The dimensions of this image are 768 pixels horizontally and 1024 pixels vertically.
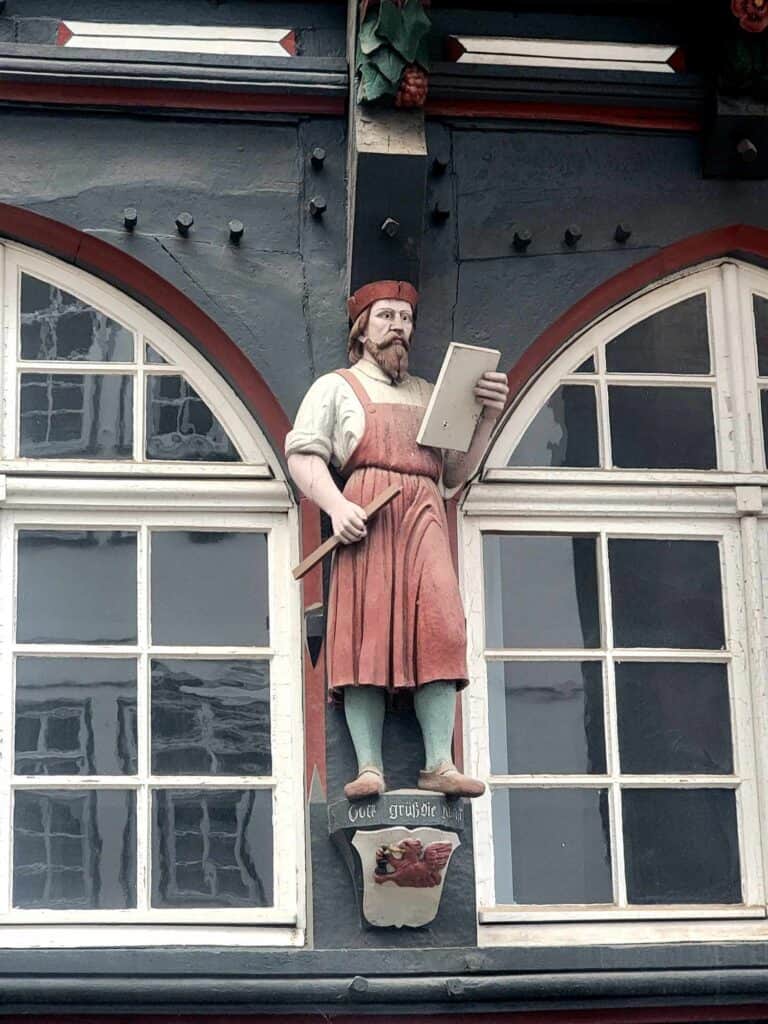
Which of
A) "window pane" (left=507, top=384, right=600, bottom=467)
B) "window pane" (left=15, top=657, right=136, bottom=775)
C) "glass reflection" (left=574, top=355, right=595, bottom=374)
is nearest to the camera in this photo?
"window pane" (left=15, top=657, right=136, bottom=775)

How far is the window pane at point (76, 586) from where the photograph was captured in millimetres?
8359

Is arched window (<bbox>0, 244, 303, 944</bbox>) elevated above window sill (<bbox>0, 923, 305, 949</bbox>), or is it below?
above

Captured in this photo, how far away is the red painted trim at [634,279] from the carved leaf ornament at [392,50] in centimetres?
85

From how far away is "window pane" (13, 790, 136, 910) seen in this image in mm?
8094

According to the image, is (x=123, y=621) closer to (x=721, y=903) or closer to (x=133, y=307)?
(x=133, y=307)

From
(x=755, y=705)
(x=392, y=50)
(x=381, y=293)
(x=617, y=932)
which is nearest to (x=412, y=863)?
(x=617, y=932)

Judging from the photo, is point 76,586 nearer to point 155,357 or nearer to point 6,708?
point 6,708

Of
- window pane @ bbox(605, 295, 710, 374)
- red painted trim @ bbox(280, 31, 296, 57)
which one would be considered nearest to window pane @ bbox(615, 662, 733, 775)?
window pane @ bbox(605, 295, 710, 374)

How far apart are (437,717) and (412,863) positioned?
428mm

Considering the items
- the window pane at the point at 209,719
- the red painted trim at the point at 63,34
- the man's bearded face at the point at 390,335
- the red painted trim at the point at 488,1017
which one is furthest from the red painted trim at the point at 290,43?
the red painted trim at the point at 488,1017

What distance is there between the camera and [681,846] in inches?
330

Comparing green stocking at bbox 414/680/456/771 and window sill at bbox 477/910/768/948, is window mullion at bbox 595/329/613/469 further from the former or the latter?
window sill at bbox 477/910/768/948

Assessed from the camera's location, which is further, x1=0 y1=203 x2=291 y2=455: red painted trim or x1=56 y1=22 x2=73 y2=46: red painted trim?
x1=56 y1=22 x2=73 y2=46: red painted trim

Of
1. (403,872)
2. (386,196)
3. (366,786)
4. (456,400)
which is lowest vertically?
(403,872)
